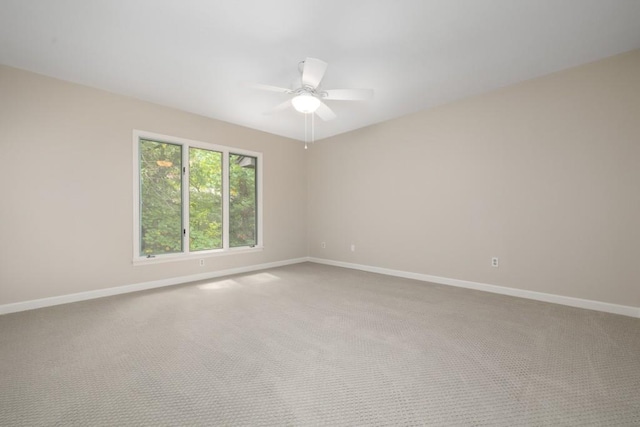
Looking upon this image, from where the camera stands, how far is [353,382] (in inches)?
68.4

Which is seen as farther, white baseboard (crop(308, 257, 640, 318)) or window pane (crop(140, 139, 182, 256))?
window pane (crop(140, 139, 182, 256))

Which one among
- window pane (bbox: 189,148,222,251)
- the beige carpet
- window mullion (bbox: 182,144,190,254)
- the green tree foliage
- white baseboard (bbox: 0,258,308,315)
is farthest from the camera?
window pane (bbox: 189,148,222,251)

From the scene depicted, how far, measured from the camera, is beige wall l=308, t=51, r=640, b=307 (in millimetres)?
2889

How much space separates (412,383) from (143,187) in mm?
4066

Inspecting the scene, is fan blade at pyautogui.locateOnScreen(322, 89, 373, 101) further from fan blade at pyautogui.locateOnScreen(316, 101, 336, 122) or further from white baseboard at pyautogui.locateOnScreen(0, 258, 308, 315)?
white baseboard at pyautogui.locateOnScreen(0, 258, 308, 315)

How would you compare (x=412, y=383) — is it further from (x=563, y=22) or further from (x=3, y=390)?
(x=563, y=22)

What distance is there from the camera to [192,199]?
4.39 m

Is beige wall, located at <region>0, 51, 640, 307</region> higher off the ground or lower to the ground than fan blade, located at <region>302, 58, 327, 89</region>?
lower

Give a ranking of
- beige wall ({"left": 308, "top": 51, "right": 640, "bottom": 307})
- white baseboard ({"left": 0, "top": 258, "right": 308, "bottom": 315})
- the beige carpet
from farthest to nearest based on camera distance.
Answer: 1. white baseboard ({"left": 0, "top": 258, "right": 308, "bottom": 315})
2. beige wall ({"left": 308, "top": 51, "right": 640, "bottom": 307})
3. the beige carpet

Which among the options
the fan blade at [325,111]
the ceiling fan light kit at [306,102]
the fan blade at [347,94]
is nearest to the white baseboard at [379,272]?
the fan blade at [325,111]

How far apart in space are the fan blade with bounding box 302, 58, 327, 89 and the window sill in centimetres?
312

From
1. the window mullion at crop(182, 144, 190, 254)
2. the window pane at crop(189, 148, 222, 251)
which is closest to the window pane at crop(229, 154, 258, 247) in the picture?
the window pane at crop(189, 148, 222, 251)

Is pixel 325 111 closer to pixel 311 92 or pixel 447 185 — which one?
pixel 311 92

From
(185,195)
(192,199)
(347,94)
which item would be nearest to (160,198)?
(185,195)
